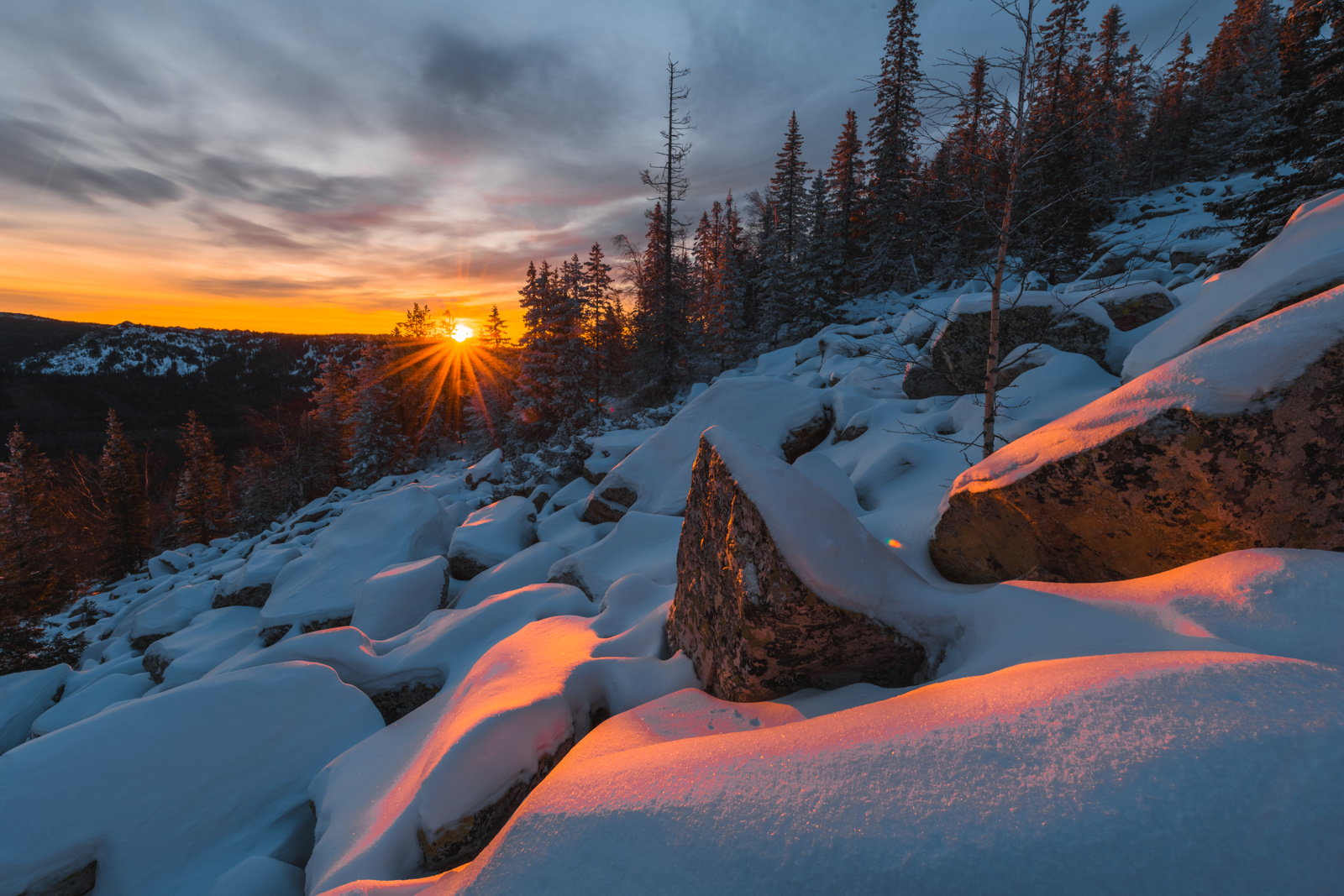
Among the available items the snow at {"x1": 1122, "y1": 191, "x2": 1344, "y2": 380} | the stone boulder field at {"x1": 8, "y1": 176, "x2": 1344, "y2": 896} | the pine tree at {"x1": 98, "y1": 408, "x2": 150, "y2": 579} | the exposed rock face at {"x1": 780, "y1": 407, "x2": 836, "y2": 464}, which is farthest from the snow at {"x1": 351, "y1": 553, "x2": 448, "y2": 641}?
the pine tree at {"x1": 98, "y1": 408, "x2": 150, "y2": 579}

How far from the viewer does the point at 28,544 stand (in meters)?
20.4

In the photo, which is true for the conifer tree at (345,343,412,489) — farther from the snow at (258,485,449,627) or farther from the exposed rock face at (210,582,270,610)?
the snow at (258,485,449,627)

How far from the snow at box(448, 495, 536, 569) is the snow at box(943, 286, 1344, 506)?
7.80 meters

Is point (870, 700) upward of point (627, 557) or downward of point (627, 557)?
upward

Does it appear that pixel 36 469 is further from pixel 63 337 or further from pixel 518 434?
pixel 63 337

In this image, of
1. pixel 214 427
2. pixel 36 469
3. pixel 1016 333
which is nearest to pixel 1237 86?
pixel 1016 333

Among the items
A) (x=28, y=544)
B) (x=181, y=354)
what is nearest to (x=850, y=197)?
(x=28, y=544)

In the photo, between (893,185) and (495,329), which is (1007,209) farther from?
(495,329)

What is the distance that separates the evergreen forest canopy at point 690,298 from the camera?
40.3ft

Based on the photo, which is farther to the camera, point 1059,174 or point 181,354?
point 181,354

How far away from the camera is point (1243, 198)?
10.1 metres

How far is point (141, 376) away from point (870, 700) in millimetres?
168418

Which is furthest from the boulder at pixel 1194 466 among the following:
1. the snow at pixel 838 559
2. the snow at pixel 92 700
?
the snow at pixel 92 700

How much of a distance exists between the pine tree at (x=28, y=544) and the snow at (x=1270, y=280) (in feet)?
97.7
